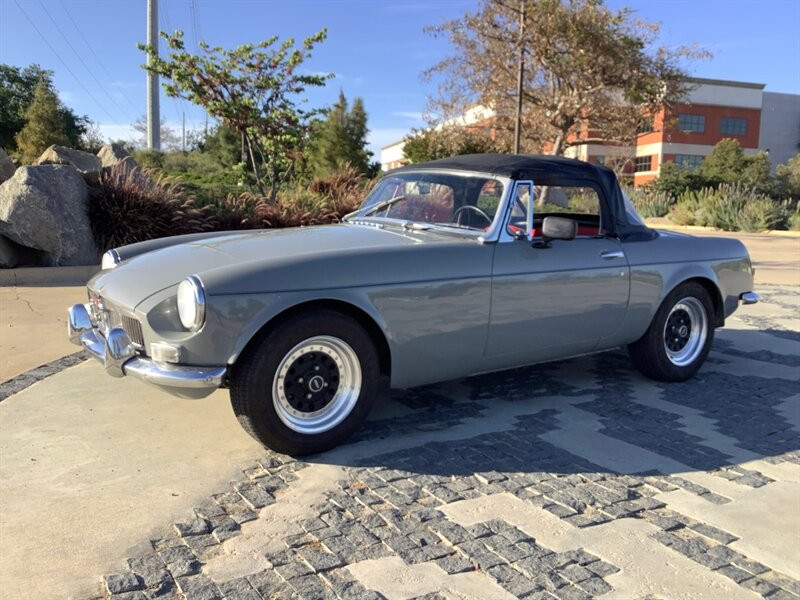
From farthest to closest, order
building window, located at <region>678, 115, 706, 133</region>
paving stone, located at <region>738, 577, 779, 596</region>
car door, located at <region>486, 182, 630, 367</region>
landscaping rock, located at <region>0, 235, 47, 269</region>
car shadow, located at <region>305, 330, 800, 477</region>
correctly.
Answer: building window, located at <region>678, 115, 706, 133</region>
landscaping rock, located at <region>0, 235, 47, 269</region>
car door, located at <region>486, 182, 630, 367</region>
car shadow, located at <region>305, 330, 800, 477</region>
paving stone, located at <region>738, 577, 779, 596</region>

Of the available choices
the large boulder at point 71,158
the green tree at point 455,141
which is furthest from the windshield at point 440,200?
the green tree at point 455,141

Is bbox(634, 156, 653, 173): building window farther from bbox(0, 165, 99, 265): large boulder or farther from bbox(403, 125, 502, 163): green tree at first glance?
bbox(0, 165, 99, 265): large boulder

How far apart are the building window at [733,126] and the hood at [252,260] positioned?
61919 mm

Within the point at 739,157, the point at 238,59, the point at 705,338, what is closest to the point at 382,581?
the point at 705,338

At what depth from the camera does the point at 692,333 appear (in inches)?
202

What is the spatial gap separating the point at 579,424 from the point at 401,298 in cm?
143

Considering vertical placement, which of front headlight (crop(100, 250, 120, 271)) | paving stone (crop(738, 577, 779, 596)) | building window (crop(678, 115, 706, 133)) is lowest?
paving stone (crop(738, 577, 779, 596))

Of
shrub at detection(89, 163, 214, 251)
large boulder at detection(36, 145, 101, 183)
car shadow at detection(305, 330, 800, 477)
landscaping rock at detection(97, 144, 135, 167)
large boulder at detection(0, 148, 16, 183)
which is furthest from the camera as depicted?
landscaping rock at detection(97, 144, 135, 167)

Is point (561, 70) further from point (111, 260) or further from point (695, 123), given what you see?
point (695, 123)

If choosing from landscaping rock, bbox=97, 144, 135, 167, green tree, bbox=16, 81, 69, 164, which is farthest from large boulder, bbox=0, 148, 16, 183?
green tree, bbox=16, 81, 69, 164

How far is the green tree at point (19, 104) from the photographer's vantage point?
33031mm

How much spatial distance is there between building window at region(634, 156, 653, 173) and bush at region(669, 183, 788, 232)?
35345mm

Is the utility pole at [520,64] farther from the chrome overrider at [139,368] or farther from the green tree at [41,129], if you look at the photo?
the green tree at [41,129]

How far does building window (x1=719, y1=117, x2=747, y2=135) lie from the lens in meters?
57.7
